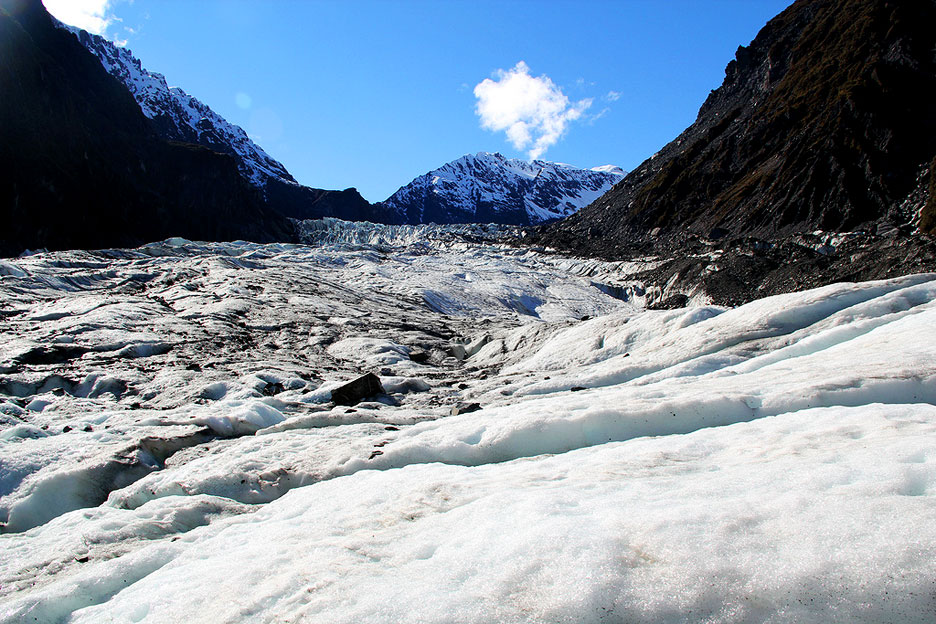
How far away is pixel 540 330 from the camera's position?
704 inches

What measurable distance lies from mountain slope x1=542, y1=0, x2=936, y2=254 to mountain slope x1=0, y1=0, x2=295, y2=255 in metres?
69.6

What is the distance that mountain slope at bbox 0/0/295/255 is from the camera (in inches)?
2739

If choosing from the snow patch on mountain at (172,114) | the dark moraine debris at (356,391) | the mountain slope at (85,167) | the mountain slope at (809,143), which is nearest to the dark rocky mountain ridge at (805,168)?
the mountain slope at (809,143)

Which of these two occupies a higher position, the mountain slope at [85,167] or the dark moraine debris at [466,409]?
the mountain slope at [85,167]

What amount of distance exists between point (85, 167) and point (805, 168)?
96163mm

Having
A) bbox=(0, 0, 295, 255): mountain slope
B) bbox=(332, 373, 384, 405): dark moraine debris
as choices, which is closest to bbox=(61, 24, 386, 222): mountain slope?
bbox=(0, 0, 295, 255): mountain slope

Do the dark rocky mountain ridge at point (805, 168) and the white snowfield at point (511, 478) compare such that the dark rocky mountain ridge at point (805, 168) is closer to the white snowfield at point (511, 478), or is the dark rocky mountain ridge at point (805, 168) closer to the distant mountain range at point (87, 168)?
the white snowfield at point (511, 478)

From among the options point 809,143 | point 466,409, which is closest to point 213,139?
point 809,143

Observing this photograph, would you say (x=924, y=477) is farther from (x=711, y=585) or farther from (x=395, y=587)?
(x=395, y=587)

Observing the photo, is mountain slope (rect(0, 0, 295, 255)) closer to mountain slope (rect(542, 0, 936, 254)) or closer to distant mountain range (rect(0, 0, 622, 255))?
distant mountain range (rect(0, 0, 622, 255))

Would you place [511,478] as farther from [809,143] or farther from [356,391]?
[809,143]

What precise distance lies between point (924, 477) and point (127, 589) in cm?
618

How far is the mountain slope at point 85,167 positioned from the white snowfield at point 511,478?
233 feet

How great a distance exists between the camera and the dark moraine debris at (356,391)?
11.8 m
